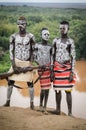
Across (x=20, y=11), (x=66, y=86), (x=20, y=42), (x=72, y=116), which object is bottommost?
(x=72, y=116)

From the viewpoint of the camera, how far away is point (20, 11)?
3.60 metres

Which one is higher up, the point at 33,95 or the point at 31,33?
the point at 31,33

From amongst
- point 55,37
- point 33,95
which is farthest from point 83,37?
point 33,95

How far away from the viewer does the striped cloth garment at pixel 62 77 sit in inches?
139

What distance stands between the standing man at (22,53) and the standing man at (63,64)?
8.8 inches

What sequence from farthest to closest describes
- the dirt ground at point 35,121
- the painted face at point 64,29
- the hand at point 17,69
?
the hand at point 17,69 < the painted face at point 64,29 < the dirt ground at point 35,121

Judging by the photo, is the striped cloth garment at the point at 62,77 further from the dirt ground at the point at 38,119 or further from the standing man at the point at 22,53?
the standing man at the point at 22,53

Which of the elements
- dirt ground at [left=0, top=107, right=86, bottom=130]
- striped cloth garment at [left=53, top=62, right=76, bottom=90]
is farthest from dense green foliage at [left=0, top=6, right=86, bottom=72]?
dirt ground at [left=0, top=107, right=86, bottom=130]

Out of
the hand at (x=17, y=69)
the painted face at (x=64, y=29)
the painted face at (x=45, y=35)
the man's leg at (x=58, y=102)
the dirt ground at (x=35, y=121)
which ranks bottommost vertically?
the dirt ground at (x=35, y=121)

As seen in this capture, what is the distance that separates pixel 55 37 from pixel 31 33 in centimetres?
23

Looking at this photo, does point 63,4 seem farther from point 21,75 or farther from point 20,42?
point 21,75

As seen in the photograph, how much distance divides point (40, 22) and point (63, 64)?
1.44 feet

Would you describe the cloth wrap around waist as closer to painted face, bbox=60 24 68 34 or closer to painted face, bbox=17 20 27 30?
painted face, bbox=17 20 27 30

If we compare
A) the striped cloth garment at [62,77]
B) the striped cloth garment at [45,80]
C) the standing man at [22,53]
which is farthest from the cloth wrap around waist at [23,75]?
→ the striped cloth garment at [62,77]
